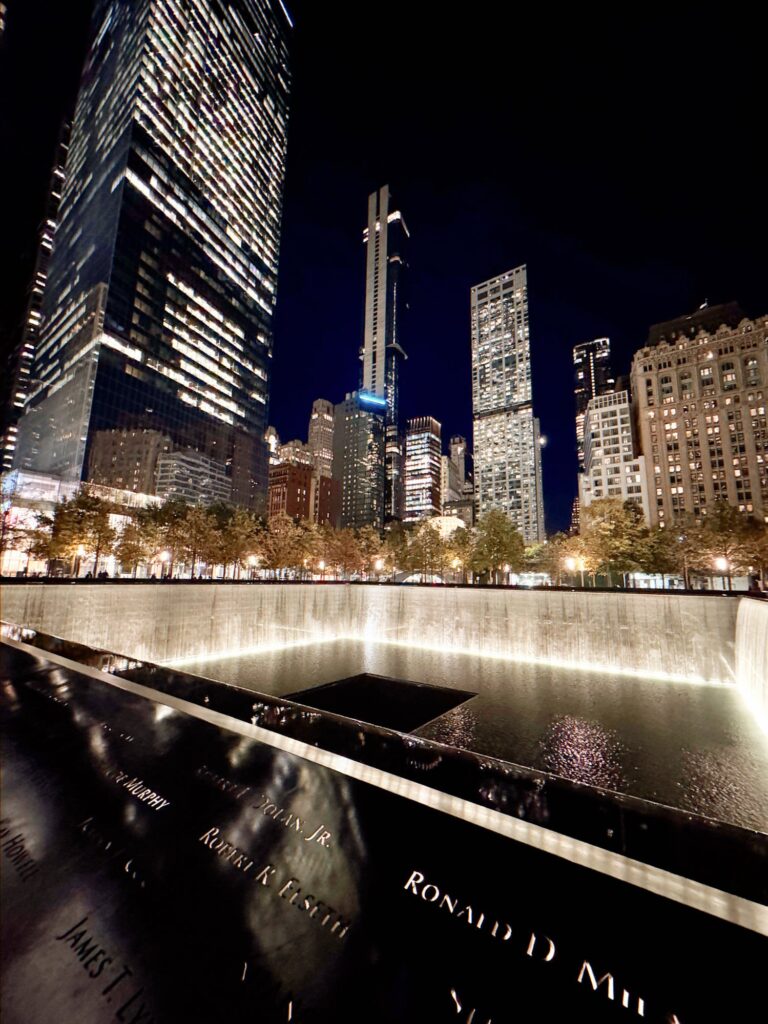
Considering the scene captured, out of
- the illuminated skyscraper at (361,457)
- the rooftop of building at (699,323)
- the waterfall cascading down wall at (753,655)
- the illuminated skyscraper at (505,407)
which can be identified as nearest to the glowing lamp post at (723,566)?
the waterfall cascading down wall at (753,655)

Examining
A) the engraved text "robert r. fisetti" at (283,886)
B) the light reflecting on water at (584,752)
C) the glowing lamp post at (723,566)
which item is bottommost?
the light reflecting on water at (584,752)

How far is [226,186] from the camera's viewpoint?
106 metres

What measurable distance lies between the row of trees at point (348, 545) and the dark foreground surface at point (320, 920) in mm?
39421

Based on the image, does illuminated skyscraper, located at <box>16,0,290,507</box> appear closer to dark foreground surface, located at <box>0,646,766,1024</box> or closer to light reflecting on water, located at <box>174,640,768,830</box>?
light reflecting on water, located at <box>174,640,768,830</box>

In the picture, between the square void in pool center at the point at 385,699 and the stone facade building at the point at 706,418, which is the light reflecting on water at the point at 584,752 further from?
the stone facade building at the point at 706,418

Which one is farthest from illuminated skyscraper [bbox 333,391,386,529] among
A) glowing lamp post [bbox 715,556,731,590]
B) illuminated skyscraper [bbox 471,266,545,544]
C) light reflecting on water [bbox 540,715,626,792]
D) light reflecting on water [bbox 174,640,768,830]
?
light reflecting on water [bbox 540,715,626,792]

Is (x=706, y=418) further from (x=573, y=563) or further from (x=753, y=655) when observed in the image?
(x=753, y=655)

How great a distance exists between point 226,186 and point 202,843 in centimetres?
13590

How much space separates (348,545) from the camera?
63.8 m

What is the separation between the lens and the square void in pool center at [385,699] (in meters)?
18.1

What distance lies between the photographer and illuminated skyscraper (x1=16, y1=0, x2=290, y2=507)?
75.2 meters

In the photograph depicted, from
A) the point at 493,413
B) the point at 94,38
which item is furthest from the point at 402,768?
the point at 493,413

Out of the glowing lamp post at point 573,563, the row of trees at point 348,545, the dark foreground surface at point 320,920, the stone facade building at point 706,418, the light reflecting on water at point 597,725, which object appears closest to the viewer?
the dark foreground surface at point 320,920

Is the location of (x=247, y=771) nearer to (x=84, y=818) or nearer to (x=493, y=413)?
(x=84, y=818)
